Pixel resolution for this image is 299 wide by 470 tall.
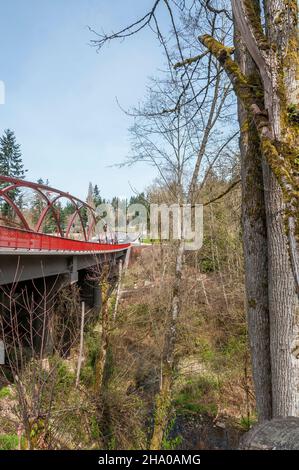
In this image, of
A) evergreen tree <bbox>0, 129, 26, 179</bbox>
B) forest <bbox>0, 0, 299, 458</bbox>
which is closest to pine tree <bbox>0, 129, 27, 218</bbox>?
evergreen tree <bbox>0, 129, 26, 179</bbox>

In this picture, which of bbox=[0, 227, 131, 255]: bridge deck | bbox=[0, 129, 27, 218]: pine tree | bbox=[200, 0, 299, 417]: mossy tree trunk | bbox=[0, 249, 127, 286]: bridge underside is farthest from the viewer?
bbox=[0, 129, 27, 218]: pine tree

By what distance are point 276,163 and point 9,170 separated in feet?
241

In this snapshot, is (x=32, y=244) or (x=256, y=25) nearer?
(x=256, y=25)

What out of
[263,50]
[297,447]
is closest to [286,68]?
[263,50]

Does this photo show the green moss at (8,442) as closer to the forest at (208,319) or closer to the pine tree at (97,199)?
the forest at (208,319)

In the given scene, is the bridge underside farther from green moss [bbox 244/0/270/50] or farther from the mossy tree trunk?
green moss [bbox 244/0/270/50]

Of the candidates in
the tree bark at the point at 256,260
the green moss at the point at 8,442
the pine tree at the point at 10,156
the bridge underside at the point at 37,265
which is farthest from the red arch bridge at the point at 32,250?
the pine tree at the point at 10,156

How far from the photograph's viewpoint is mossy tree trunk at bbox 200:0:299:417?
2482 mm

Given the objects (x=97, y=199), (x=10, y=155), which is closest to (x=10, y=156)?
(x=10, y=155)

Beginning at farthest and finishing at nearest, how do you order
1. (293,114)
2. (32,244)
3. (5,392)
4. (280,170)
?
(5,392) → (32,244) → (293,114) → (280,170)

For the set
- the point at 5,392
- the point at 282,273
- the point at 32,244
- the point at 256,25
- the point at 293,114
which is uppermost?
the point at 256,25

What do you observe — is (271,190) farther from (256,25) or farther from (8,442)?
(8,442)

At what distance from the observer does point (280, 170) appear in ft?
8.15
